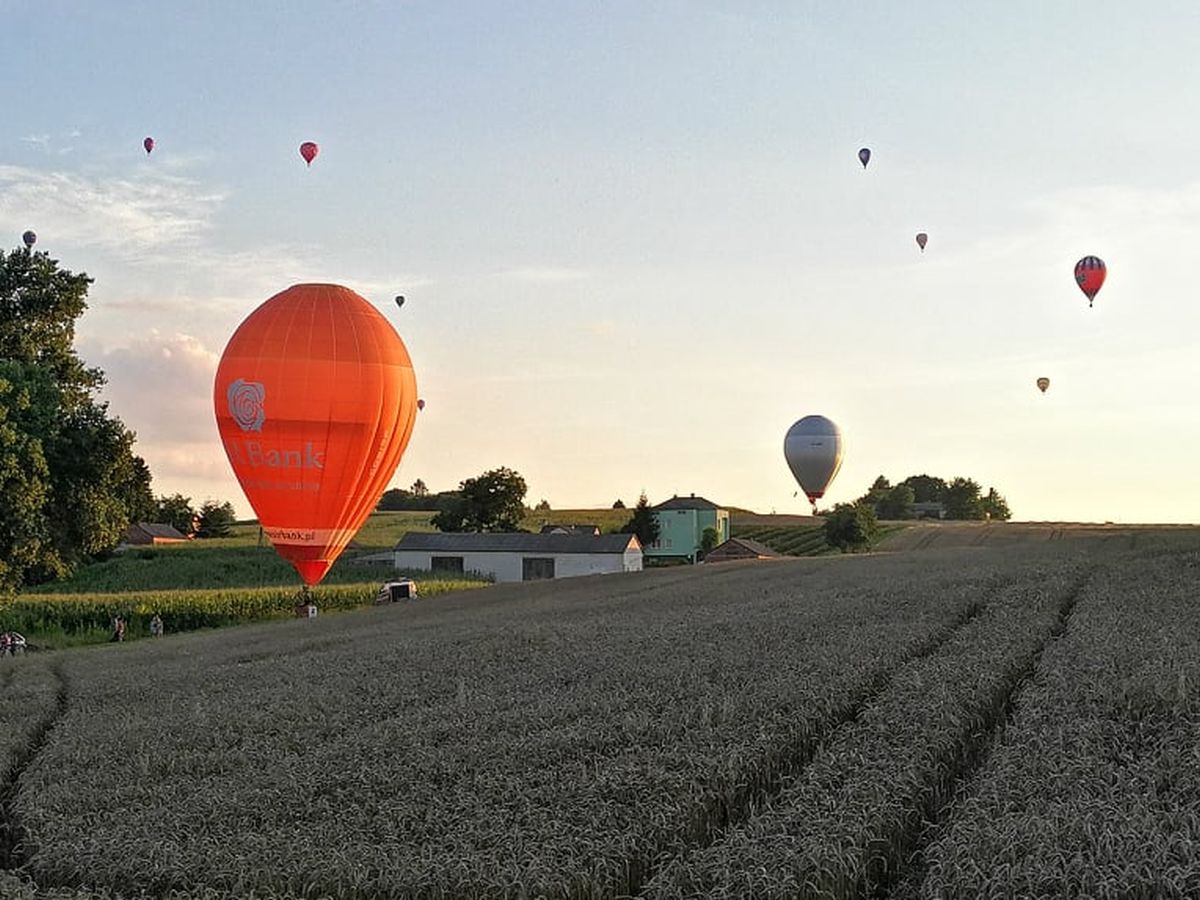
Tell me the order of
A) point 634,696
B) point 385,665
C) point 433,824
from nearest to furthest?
point 433,824
point 634,696
point 385,665

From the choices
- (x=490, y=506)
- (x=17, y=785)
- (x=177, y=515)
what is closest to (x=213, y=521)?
(x=177, y=515)

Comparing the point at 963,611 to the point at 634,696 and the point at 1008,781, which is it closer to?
the point at 634,696

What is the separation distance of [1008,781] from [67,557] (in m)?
53.1

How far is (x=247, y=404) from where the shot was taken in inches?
1766

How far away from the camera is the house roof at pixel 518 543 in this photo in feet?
318

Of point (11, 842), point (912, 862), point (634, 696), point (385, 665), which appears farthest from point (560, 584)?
point (912, 862)

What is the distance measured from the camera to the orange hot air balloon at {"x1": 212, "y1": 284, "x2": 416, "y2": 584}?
4462 cm

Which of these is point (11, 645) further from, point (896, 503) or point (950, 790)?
point (896, 503)

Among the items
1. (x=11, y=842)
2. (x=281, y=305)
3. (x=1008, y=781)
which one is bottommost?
(x=11, y=842)

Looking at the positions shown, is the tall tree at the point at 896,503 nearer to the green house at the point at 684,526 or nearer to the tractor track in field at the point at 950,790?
the green house at the point at 684,526

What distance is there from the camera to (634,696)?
67.0 ft

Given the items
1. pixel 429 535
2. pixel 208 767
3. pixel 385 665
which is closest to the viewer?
pixel 208 767

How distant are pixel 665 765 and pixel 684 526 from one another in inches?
4474

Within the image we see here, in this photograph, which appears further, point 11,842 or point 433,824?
point 11,842
